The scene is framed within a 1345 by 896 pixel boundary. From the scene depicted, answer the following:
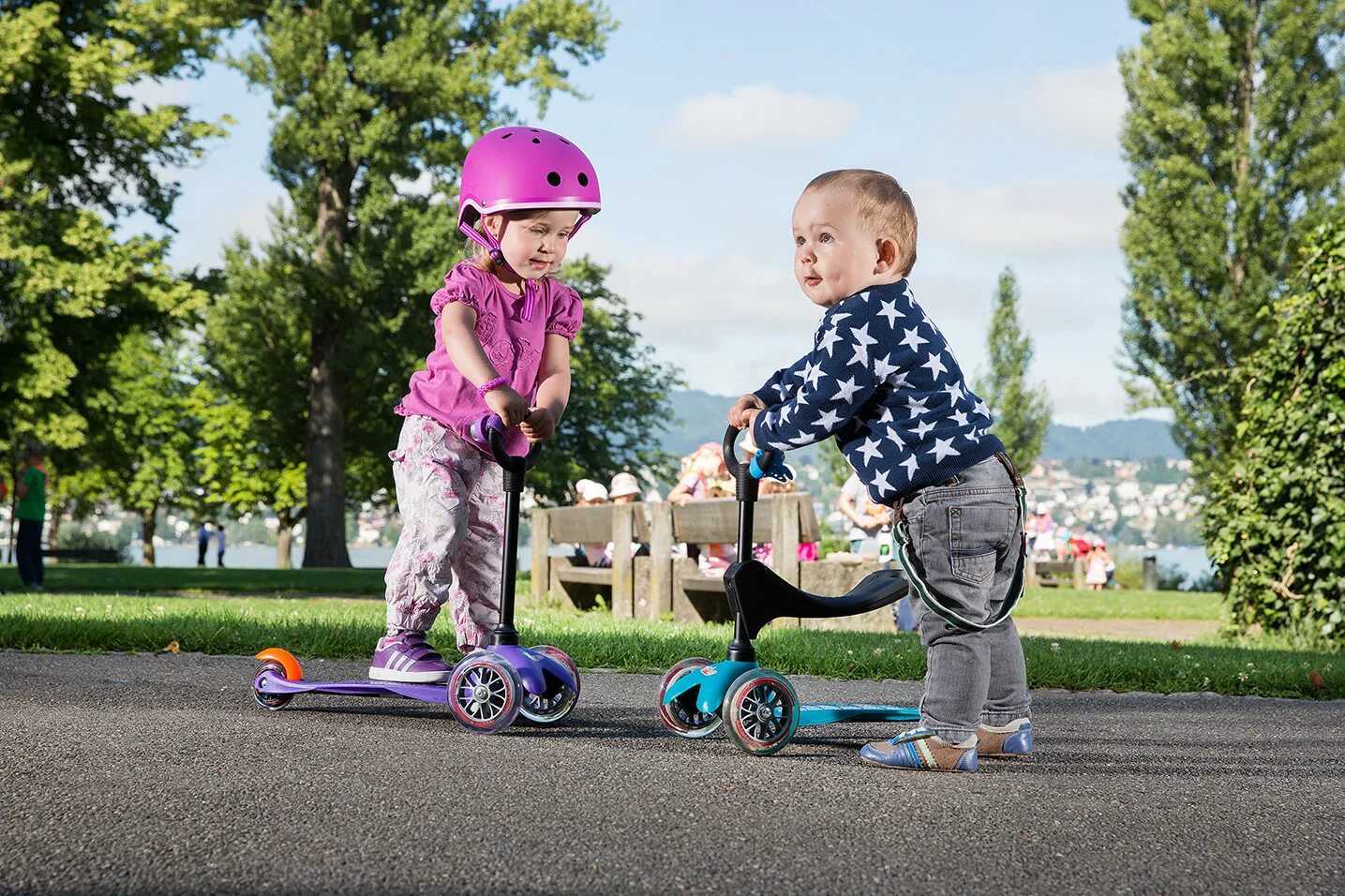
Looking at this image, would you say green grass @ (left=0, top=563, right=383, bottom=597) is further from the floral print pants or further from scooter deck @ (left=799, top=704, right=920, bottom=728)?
scooter deck @ (left=799, top=704, right=920, bottom=728)

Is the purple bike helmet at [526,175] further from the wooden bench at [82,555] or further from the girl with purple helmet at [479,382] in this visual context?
the wooden bench at [82,555]

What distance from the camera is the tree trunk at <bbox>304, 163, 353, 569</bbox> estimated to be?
27.6 meters

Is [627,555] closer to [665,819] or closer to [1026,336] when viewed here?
[665,819]

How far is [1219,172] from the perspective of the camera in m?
30.6

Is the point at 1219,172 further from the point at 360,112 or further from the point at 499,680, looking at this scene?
the point at 499,680

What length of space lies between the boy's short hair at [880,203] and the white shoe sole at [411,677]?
75.1 inches

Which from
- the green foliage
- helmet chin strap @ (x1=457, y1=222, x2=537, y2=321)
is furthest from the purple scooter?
the green foliage

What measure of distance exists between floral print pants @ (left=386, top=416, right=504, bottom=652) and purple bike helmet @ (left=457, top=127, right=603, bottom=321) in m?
0.73

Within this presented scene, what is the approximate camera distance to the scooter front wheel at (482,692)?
3914 millimetres

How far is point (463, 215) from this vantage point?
4492 mm

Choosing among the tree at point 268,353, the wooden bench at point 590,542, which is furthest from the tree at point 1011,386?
the wooden bench at point 590,542

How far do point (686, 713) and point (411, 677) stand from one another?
93 centimetres

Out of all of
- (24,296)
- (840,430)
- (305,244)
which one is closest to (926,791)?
(840,430)

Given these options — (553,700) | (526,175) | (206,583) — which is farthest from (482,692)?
(206,583)
